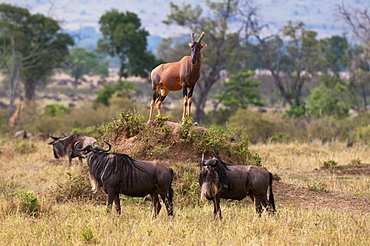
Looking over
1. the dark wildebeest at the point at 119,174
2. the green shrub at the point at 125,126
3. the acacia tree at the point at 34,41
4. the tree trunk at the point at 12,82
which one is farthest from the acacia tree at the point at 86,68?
the dark wildebeest at the point at 119,174

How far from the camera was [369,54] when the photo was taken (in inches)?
1644

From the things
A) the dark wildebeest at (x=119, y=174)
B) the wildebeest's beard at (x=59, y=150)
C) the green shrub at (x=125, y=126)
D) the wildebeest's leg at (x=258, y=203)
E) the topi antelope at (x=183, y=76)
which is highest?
the topi antelope at (x=183, y=76)

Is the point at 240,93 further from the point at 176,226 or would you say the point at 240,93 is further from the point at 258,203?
the point at 176,226

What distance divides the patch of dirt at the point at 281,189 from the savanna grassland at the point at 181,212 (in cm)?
2

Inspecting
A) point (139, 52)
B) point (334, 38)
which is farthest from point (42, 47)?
point (334, 38)

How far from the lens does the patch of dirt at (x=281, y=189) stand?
10875 mm

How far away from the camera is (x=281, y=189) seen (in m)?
11.8

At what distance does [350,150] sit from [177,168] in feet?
39.9

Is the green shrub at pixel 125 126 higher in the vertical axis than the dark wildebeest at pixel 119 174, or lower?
higher

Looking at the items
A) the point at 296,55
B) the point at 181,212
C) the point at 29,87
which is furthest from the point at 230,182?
the point at 296,55

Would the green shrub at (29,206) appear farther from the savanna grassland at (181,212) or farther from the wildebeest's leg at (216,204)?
the wildebeest's leg at (216,204)

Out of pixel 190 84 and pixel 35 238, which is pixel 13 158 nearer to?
pixel 190 84

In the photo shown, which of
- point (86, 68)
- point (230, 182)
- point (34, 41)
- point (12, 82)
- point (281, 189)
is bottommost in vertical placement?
point (281, 189)

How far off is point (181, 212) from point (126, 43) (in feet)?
108
